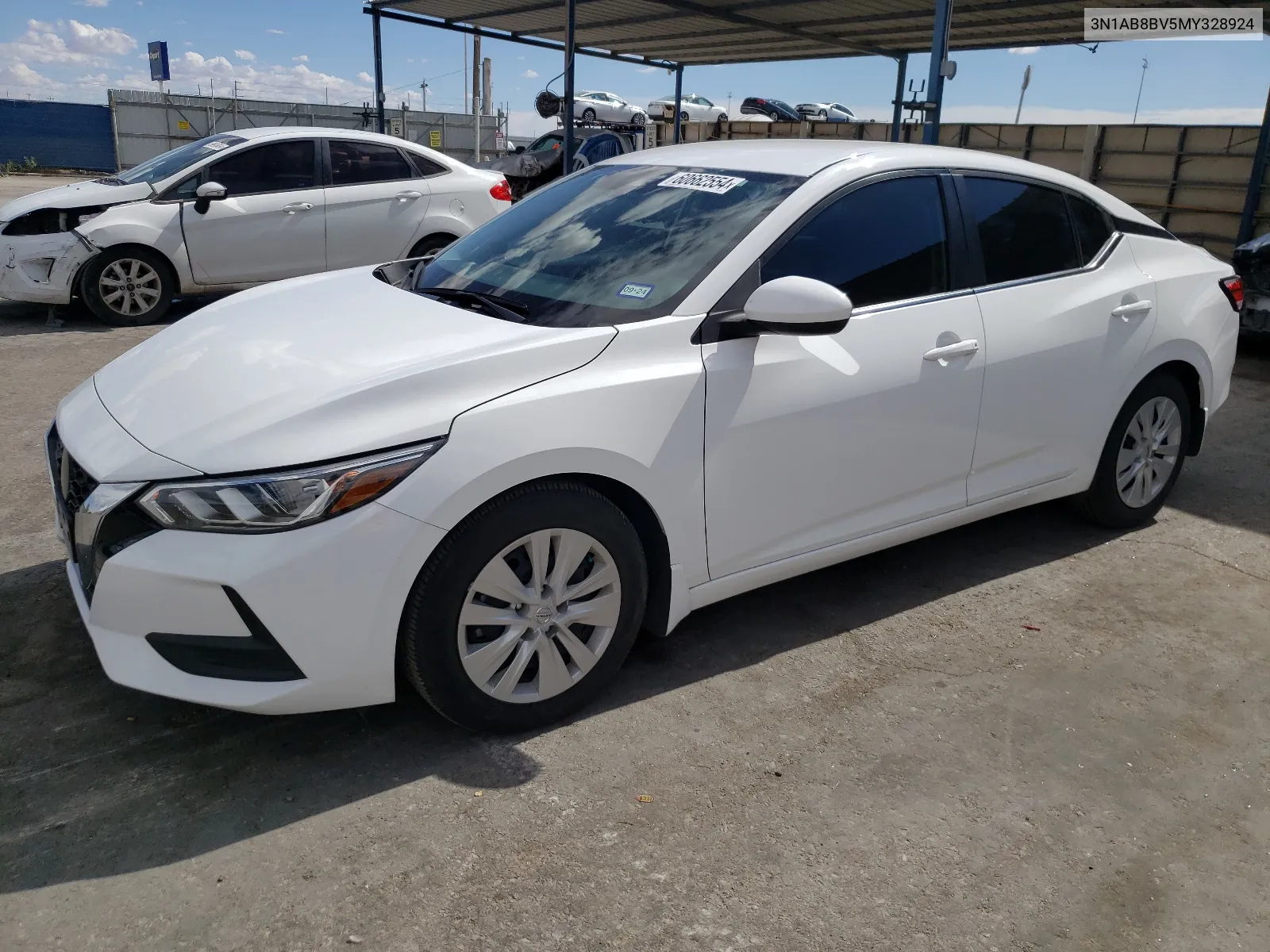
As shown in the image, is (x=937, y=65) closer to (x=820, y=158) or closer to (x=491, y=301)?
(x=820, y=158)

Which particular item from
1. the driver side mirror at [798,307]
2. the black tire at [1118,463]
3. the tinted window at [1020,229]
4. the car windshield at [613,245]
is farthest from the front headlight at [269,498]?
the black tire at [1118,463]

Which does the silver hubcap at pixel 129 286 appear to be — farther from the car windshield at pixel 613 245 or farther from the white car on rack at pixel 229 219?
the car windshield at pixel 613 245

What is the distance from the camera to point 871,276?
3416mm

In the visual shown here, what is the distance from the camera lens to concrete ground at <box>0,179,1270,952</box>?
2262 millimetres

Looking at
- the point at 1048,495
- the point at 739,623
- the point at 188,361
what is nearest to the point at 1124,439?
the point at 1048,495

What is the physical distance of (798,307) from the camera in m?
2.89

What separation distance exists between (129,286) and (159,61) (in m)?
23.6

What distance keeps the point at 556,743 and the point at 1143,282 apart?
10.4 feet

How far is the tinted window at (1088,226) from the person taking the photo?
13.7 feet

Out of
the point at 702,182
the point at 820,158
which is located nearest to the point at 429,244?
the point at 702,182

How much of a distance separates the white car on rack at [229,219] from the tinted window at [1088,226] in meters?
6.26

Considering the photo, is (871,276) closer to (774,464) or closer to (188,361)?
(774,464)

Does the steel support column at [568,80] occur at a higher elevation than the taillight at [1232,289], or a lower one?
higher

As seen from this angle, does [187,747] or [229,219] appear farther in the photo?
[229,219]
